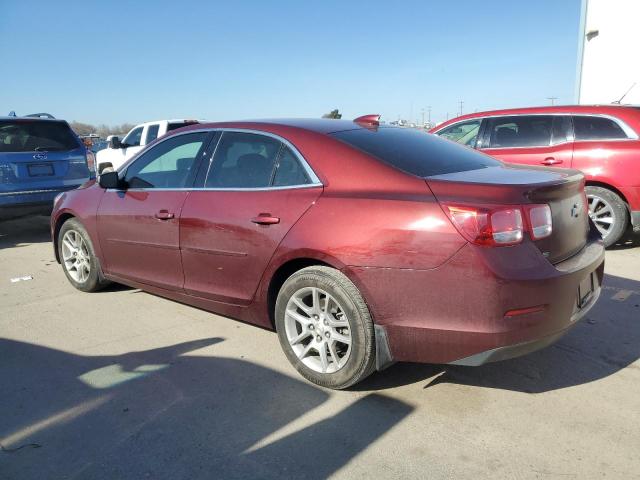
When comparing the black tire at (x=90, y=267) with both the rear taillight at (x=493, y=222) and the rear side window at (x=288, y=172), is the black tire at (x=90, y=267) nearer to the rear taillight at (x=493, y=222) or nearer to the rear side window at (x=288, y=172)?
the rear side window at (x=288, y=172)

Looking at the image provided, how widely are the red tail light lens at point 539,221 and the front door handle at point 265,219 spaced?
4.74ft

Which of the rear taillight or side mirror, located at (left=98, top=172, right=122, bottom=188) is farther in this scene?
side mirror, located at (left=98, top=172, right=122, bottom=188)

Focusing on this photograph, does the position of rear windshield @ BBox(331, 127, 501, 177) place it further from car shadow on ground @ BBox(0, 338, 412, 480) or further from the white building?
the white building

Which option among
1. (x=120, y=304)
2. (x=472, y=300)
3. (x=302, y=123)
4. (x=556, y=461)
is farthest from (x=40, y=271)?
(x=556, y=461)

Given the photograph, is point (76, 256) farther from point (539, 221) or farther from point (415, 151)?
point (539, 221)

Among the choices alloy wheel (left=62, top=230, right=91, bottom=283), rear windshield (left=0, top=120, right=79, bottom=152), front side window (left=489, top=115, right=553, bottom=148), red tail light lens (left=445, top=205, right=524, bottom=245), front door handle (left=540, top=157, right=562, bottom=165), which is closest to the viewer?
red tail light lens (left=445, top=205, right=524, bottom=245)

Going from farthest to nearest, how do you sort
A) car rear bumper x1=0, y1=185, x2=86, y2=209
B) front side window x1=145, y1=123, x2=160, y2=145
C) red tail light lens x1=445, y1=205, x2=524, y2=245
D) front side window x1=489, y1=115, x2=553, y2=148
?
front side window x1=145, y1=123, x2=160, y2=145
car rear bumper x1=0, y1=185, x2=86, y2=209
front side window x1=489, y1=115, x2=553, y2=148
red tail light lens x1=445, y1=205, x2=524, y2=245

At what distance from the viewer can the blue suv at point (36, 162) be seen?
7582 mm

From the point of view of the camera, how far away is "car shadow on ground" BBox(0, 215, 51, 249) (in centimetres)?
810

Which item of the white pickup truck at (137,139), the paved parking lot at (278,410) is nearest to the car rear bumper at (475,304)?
the paved parking lot at (278,410)

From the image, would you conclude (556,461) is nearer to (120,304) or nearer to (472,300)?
(472,300)

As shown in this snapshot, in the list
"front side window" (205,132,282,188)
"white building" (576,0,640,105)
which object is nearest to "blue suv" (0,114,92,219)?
Answer: "front side window" (205,132,282,188)

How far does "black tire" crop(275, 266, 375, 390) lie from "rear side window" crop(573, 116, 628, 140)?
5.09 m

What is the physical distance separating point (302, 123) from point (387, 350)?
1686 mm
